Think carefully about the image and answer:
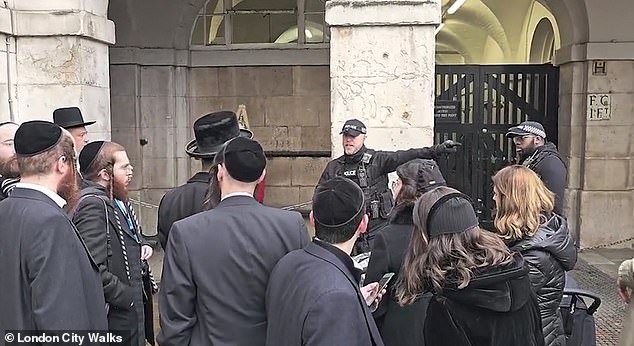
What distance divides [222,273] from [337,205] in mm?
584

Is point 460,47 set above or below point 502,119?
above

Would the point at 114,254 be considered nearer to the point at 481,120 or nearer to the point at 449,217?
the point at 449,217

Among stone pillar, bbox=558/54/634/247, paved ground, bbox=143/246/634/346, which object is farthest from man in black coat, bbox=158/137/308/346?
stone pillar, bbox=558/54/634/247

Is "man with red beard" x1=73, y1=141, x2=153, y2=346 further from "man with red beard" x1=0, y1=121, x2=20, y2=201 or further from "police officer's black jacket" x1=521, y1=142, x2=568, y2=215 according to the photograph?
"police officer's black jacket" x1=521, y1=142, x2=568, y2=215

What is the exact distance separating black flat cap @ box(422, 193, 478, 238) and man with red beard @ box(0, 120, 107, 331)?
144 centimetres

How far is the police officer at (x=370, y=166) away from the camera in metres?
5.09

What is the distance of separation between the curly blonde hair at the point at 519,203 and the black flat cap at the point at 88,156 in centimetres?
225

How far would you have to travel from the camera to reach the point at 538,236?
3119mm

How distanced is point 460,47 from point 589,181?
14698mm

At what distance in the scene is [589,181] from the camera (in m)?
8.97

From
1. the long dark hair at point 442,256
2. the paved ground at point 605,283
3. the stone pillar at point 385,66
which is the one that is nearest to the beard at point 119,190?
the long dark hair at point 442,256

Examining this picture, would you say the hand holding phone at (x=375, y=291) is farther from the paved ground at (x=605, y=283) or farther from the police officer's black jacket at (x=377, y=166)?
the paved ground at (x=605, y=283)

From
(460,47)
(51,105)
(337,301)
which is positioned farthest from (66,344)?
(460,47)

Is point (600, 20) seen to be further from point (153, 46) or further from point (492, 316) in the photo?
point (492, 316)
